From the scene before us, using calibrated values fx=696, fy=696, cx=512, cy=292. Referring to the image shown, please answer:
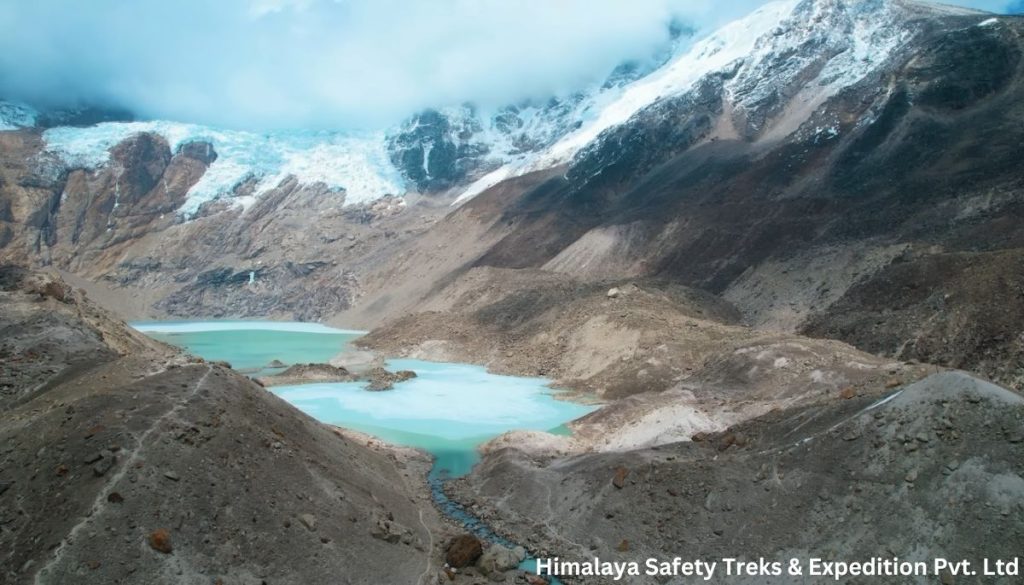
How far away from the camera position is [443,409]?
122 ft

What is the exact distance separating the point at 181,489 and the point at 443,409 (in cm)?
2359

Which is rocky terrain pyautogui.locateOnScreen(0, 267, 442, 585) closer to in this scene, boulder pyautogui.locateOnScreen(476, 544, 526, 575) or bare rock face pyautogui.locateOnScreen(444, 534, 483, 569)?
bare rock face pyautogui.locateOnScreen(444, 534, 483, 569)

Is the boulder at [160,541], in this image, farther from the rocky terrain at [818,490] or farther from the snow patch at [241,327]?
the snow patch at [241,327]

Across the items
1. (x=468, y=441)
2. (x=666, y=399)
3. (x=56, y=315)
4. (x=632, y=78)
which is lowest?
(x=468, y=441)

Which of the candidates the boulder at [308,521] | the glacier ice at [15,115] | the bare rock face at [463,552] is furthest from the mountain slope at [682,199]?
the boulder at [308,521]

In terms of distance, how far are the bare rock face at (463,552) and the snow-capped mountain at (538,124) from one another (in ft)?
247

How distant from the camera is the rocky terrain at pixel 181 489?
40.3 ft

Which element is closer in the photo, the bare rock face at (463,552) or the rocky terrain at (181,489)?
the rocky terrain at (181,489)

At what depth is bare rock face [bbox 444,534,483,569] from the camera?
16.2m

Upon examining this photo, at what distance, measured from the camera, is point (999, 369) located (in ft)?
90.4

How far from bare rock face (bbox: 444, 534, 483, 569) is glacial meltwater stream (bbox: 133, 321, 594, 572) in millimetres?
1282

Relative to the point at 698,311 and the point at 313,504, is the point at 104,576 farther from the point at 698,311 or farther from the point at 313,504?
the point at 698,311

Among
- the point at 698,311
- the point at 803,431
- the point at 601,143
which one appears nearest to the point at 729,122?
the point at 601,143

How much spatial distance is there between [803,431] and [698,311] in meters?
32.4
